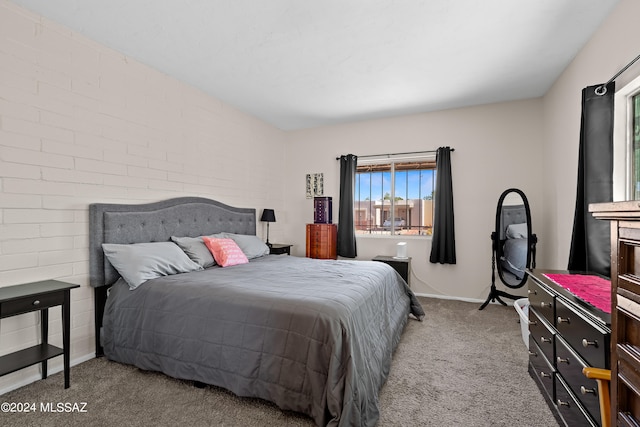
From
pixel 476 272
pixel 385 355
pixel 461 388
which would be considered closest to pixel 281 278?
pixel 385 355

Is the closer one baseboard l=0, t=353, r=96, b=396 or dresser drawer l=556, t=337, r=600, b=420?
dresser drawer l=556, t=337, r=600, b=420

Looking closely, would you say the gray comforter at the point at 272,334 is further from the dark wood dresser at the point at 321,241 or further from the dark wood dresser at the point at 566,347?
the dark wood dresser at the point at 321,241

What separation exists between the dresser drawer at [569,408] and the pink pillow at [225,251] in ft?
8.85

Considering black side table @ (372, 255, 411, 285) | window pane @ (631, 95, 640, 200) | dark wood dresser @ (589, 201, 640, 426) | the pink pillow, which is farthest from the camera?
black side table @ (372, 255, 411, 285)

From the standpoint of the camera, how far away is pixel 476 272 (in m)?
4.16

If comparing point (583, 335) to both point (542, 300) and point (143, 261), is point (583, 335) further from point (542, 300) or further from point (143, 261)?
point (143, 261)

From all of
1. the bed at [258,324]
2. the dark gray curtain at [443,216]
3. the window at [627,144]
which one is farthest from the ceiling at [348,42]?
the bed at [258,324]

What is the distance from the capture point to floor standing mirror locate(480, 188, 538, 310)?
12.0ft

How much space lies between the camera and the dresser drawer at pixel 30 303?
179 cm

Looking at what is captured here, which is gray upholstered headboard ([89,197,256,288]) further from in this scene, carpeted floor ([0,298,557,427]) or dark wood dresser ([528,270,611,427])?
dark wood dresser ([528,270,611,427])

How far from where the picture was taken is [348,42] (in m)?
2.62

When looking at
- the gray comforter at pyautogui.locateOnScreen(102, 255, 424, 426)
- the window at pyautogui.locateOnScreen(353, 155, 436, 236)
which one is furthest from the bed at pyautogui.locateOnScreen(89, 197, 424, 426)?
the window at pyautogui.locateOnScreen(353, 155, 436, 236)

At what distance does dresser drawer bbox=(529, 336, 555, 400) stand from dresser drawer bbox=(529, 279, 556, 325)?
27 cm

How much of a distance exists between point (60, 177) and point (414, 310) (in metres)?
3.50
